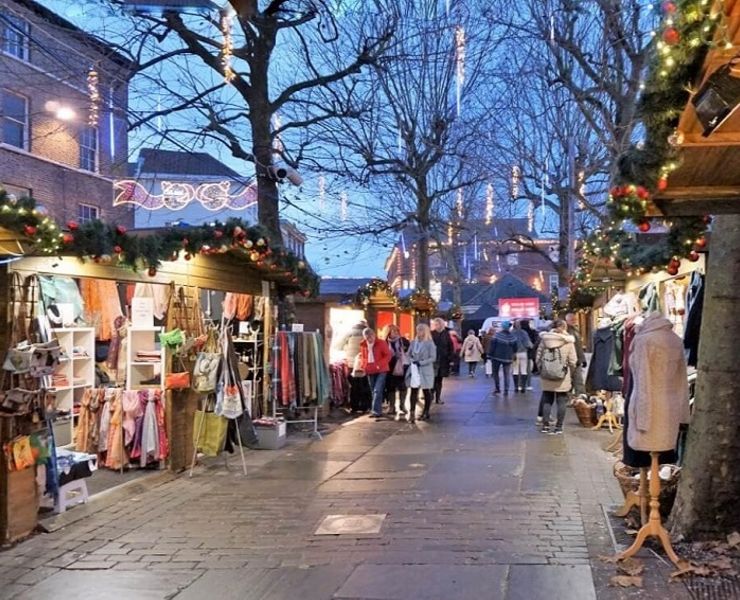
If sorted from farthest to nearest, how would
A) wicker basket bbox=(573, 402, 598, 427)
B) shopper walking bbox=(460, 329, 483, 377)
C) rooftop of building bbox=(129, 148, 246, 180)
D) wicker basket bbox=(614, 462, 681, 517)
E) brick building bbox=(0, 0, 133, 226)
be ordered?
shopper walking bbox=(460, 329, 483, 377), brick building bbox=(0, 0, 133, 226), rooftop of building bbox=(129, 148, 246, 180), wicker basket bbox=(573, 402, 598, 427), wicker basket bbox=(614, 462, 681, 517)

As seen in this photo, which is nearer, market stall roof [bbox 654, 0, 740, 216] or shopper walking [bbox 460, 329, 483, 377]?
market stall roof [bbox 654, 0, 740, 216]

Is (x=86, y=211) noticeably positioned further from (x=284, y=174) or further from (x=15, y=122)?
(x=284, y=174)

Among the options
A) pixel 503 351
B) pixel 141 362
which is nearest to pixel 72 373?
pixel 141 362

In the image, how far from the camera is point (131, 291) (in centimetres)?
1097

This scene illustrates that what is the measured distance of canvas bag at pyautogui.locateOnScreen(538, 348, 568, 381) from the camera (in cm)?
1098

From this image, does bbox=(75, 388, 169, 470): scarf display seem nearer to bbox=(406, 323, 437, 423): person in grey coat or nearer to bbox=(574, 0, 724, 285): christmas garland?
bbox=(406, 323, 437, 423): person in grey coat

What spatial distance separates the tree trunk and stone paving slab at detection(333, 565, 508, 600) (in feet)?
4.95

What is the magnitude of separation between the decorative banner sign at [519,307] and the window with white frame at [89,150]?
17043mm

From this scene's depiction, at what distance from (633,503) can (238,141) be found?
935 centimetres

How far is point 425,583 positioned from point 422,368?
8.58m

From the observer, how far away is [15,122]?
67.5ft

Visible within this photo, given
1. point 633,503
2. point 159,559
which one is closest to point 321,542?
point 159,559

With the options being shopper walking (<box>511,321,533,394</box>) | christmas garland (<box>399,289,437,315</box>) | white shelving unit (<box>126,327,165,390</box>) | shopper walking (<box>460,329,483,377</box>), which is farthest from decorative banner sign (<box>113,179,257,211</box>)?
shopper walking (<box>460,329,483,377</box>)

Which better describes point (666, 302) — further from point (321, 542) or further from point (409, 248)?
point (409, 248)
